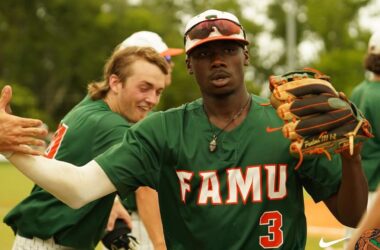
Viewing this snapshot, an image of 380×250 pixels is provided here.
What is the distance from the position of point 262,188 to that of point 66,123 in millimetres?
1826

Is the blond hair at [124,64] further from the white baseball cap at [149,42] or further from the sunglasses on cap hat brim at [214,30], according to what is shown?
the sunglasses on cap hat brim at [214,30]

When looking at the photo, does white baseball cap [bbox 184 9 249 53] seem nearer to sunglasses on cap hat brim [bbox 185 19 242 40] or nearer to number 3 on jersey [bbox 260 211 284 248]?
sunglasses on cap hat brim [bbox 185 19 242 40]

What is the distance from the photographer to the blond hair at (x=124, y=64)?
546cm

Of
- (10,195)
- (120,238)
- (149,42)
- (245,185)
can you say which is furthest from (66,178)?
(10,195)

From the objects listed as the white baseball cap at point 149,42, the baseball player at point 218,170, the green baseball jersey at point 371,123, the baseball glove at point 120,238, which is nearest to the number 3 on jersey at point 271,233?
the baseball player at point 218,170

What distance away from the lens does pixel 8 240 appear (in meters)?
11.2

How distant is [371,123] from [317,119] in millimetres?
3866

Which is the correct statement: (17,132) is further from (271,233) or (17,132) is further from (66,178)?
(271,233)

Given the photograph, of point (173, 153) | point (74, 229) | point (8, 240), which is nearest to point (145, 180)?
point (173, 153)

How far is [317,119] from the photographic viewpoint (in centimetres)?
365

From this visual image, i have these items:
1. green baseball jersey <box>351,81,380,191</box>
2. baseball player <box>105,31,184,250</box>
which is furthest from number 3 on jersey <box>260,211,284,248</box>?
green baseball jersey <box>351,81,380,191</box>

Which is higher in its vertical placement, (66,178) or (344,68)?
(344,68)

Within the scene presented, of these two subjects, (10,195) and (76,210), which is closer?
(76,210)

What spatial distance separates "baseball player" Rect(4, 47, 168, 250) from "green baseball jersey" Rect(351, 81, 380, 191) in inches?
96.3
